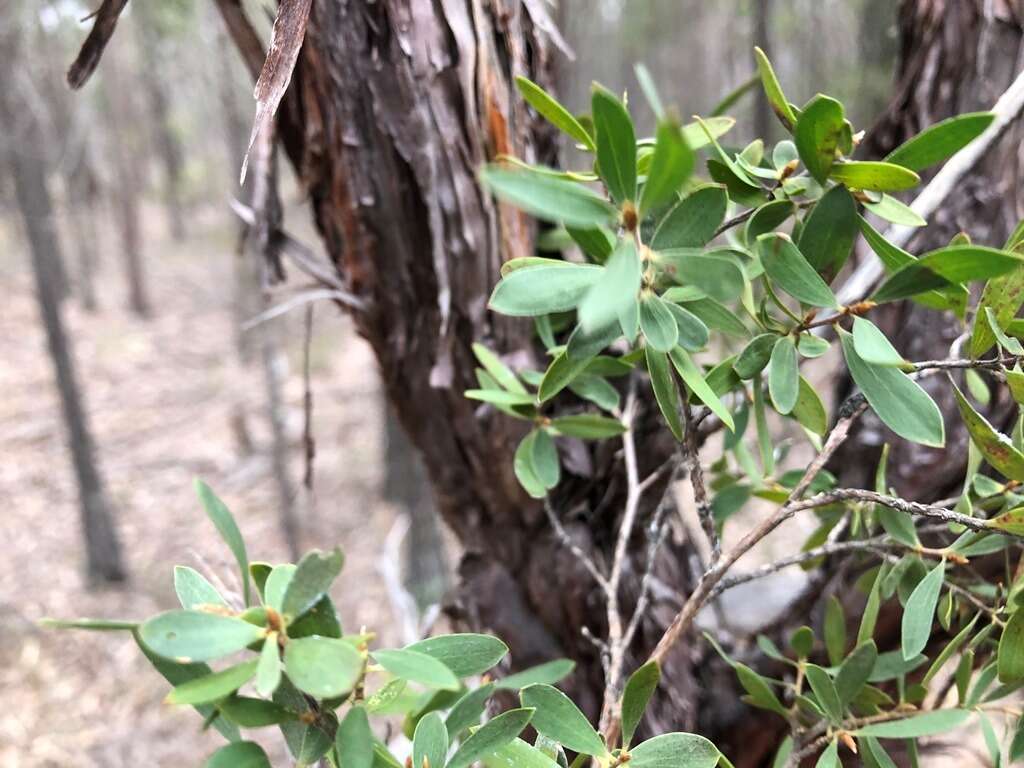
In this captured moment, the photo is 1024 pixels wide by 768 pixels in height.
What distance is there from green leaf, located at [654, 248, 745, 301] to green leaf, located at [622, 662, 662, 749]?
18cm

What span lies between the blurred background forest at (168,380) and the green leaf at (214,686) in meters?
0.15

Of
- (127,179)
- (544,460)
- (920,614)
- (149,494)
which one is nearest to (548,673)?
(544,460)

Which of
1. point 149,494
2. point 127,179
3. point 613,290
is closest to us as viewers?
point 613,290

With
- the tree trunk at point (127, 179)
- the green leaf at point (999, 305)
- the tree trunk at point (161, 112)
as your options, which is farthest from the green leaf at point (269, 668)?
the tree trunk at point (127, 179)

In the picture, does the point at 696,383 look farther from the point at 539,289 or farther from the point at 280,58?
the point at 280,58

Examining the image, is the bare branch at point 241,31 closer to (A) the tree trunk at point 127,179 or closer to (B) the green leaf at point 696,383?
(B) the green leaf at point 696,383

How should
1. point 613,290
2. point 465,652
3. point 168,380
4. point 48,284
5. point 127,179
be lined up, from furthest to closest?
1. point 127,179
2. point 168,380
3. point 48,284
4. point 465,652
5. point 613,290

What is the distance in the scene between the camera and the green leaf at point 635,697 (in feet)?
1.08

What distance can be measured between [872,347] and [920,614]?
154mm

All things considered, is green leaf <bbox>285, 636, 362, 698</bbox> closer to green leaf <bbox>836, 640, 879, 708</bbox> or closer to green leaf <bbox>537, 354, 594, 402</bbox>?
green leaf <bbox>537, 354, 594, 402</bbox>

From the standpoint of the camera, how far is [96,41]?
52cm

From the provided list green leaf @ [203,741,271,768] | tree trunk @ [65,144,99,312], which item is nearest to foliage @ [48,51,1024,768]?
green leaf @ [203,741,271,768]

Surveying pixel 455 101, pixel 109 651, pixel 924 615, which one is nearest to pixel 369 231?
pixel 455 101

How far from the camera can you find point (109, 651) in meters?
3.03
